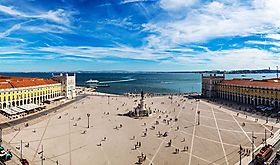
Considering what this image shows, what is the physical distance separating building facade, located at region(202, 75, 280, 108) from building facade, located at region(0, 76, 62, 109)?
6314 centimetres

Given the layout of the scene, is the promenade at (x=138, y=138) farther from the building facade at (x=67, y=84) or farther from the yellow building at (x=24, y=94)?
the building facade at (x=67, y=84)

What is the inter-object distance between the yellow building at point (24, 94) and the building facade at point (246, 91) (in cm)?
6310

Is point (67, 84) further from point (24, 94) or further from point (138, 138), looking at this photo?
point (138, 138)

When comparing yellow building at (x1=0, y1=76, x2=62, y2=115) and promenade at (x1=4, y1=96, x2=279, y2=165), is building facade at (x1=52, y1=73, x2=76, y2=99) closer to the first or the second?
yellow building at (x1=0, y1=76, x2=62, y2=115)

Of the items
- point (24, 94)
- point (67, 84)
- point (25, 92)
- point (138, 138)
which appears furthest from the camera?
point (67, 84)

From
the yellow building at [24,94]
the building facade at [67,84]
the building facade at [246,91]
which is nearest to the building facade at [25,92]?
Result: the yellow building at [24,94]

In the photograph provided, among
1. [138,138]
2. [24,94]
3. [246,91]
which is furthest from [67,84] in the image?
[246,91]

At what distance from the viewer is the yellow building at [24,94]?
72.5 m

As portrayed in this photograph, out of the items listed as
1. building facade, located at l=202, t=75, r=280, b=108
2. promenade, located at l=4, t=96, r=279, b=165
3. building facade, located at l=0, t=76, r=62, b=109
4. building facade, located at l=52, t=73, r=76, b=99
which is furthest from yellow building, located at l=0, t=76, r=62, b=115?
building facade, located at l=202, t=75, r=280, b=108

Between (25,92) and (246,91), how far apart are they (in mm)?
74331

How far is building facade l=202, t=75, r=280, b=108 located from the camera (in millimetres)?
76750

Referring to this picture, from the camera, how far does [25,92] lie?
8175cm

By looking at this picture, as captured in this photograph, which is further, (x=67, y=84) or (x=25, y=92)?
(x=67, y=84)

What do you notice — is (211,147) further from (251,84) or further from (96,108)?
(251,84)
